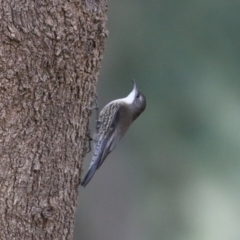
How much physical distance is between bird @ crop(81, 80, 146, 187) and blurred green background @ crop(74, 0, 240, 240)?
193 inches

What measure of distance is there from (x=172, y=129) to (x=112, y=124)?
18.6 ft

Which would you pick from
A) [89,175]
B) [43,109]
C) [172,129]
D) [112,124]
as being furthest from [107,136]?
[172,129]

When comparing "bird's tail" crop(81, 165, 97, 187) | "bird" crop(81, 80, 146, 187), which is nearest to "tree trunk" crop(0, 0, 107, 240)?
"bird's tail" crop(81, 165, 97, 187)

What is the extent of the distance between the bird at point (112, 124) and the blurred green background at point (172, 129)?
16.1ft

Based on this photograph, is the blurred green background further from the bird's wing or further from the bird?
the bird's wing

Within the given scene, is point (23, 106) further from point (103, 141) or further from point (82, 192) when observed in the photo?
point (82, 192)

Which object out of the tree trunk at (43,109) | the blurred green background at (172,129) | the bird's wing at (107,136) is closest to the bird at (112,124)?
the bird's wing at (107,136)

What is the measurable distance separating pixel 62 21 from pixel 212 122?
7150 mm

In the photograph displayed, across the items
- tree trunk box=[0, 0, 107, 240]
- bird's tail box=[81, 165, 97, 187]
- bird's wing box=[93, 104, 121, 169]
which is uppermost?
tree trunk box=[0, 0, 107, 240]

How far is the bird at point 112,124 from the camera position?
5.00 m

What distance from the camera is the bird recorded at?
500 cm

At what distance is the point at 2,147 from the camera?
3391 millimetres

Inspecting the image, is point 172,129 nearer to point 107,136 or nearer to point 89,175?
point 107,136

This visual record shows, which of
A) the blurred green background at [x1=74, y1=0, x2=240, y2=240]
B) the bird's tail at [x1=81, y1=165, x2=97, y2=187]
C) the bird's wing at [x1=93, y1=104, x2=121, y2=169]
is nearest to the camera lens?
the bird's tail at [x1=81, y1=165, x2=97, y2=187]
